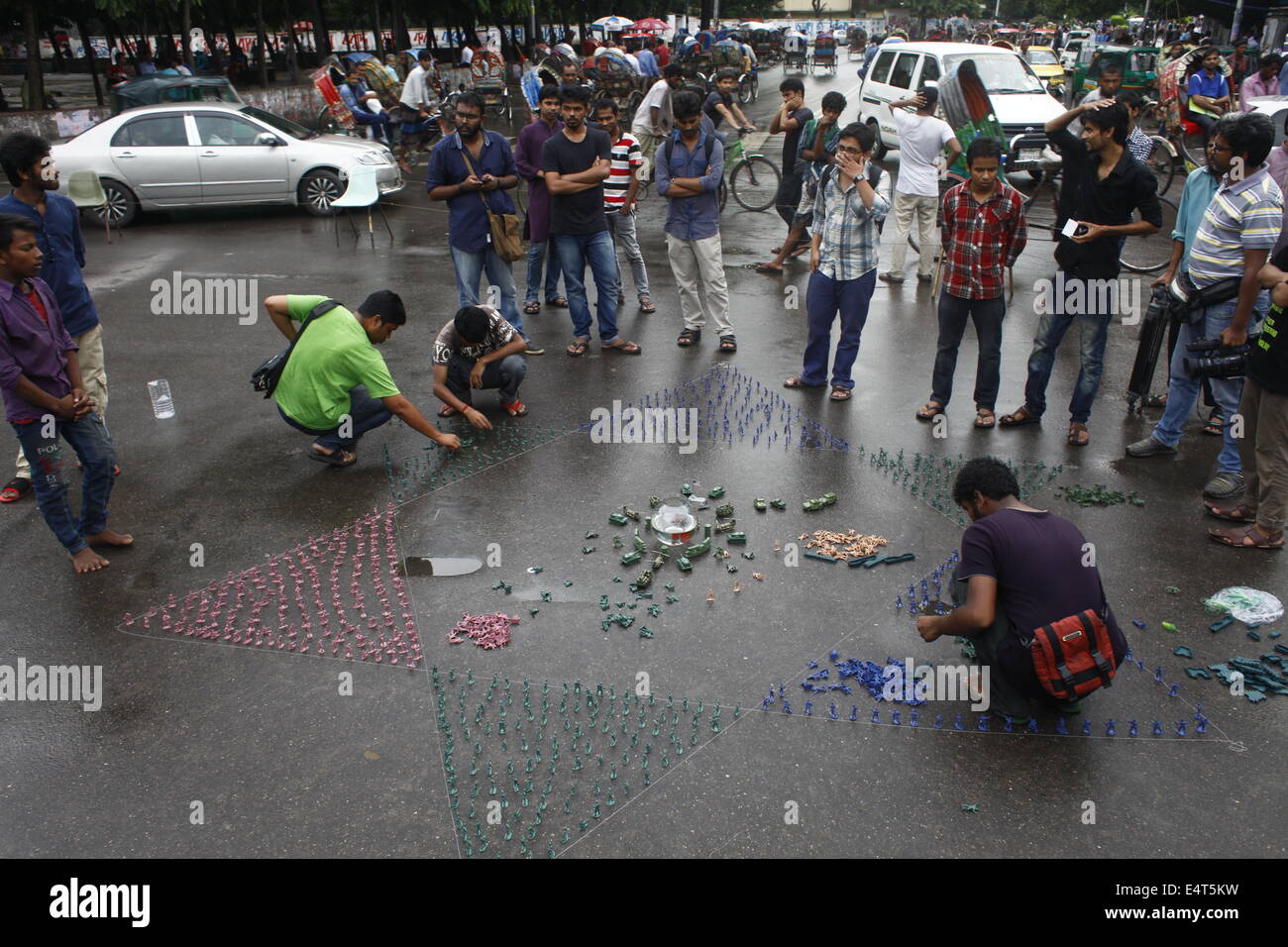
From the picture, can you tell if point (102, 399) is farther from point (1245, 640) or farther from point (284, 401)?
point (1245, 640)

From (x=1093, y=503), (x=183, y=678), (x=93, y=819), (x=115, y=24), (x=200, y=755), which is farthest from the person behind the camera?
(x=115, y=24)

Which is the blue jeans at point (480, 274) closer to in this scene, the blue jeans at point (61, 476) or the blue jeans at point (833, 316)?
the blue jeans at point (833, 316)

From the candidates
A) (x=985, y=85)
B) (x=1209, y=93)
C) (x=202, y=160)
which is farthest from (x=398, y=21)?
(x=1209, y=93)

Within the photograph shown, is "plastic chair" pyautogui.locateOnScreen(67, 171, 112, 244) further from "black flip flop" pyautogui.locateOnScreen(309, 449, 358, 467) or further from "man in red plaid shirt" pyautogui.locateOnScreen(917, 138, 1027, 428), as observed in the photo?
"man in red plaid shirt" pyautogui.locateOnScreen(917, 138, 1027, 428)

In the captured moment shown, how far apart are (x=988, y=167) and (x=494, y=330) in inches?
132

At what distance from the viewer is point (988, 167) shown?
19.2 ft

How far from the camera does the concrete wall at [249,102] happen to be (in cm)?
1683

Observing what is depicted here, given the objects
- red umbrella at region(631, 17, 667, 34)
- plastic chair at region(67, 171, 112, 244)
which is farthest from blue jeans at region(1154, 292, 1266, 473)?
red umbrella at region(631, 17, 667, 34)

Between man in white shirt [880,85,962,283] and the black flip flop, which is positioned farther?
man in white shirt [880,85,962,283]

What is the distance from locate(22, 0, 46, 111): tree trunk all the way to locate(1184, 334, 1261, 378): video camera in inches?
769

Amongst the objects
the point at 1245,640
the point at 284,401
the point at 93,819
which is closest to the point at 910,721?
the point at 1245,640

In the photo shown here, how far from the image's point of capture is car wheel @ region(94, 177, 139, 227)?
12469mm

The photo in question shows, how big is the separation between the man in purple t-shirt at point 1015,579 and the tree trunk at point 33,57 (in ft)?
64.6

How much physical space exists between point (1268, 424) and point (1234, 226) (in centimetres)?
118
